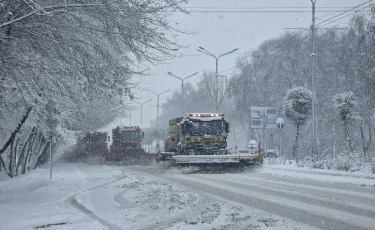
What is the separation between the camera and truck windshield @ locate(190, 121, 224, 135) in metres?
24.4

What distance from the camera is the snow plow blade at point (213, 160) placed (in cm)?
2120

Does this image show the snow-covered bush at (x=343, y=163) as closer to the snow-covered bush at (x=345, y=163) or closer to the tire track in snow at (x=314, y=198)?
the snow-covered bush at (x=345, y=163)

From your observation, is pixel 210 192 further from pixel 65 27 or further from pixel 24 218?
pixel 65 27

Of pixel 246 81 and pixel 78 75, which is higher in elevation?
pixel 246 81

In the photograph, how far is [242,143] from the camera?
4171 inches

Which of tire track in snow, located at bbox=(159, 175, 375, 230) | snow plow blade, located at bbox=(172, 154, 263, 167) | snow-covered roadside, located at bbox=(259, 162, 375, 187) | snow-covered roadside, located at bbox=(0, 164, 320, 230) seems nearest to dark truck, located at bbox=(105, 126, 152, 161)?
snow plow blade, located at bbox=(172, 154, 263, 167)

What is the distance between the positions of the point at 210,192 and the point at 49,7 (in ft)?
22.4

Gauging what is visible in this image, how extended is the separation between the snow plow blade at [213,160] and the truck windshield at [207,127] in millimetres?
2845

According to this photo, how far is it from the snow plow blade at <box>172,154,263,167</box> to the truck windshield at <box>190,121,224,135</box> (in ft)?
9.34

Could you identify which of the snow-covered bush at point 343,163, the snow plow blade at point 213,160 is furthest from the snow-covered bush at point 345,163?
the snow plow blade at point 213,160

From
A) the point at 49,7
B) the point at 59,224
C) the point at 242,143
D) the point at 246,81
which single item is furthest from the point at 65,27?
the point at 242,143

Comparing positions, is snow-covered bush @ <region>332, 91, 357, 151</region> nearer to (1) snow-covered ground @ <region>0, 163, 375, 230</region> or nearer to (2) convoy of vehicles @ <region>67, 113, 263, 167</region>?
(2) convoy of vehicles @ <region>67, 113, 263, 167</region>

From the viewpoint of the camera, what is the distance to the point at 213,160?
21.5 m

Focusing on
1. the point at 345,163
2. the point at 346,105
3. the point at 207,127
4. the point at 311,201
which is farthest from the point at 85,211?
the point at 346,105
